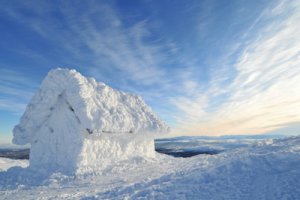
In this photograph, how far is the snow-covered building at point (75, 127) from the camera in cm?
1803

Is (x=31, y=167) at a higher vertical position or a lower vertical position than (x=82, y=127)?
lower

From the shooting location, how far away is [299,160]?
1072 cm

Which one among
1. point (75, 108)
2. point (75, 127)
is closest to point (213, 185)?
point (75, 127)

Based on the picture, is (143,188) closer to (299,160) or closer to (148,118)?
(299,160)

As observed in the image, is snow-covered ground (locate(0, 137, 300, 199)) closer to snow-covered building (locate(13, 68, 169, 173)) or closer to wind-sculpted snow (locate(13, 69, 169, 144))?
snow-covered building (locate(13, 68, 169, 173))

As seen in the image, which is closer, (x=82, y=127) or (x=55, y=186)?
(x=55, y=186)

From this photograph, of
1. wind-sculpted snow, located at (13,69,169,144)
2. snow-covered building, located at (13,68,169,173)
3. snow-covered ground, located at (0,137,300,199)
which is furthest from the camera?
wind-sculpted snow, located at (13,69,169,144)

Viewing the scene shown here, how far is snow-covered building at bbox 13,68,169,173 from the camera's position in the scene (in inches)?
710

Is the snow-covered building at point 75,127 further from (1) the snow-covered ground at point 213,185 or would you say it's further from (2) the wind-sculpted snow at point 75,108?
(1) the snow-covered ground at point 213,185

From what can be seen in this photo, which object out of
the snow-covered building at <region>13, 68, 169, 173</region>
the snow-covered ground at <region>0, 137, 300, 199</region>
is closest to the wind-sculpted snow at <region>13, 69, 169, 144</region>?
the snow-covered building at <region>13, 68, 169, 173</region>

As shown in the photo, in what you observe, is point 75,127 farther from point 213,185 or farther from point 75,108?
point 213,185

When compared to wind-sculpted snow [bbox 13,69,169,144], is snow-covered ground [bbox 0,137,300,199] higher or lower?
lower

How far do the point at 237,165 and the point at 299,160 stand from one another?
233 cm

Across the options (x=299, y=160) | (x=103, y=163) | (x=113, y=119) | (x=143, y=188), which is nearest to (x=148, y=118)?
(x=113, y=119)
